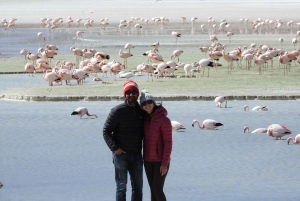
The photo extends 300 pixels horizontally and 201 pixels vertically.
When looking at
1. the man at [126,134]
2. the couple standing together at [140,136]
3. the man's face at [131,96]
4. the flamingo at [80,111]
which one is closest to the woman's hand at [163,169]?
the couple standing together at [140,136]

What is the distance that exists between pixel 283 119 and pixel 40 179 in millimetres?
4705

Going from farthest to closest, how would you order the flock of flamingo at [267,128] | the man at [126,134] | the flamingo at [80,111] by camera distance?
the flamingo at [80,111] → the flock of flamingo at [267,128] → the man at [126,134]

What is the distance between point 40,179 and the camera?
7457 millimetres

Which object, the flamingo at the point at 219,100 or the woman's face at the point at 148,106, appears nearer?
the woman's face at the point at 148,106

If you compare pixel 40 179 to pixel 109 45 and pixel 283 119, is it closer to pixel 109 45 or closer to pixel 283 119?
pixel 283 119

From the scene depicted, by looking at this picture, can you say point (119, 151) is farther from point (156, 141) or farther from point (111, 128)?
point (156, 141)

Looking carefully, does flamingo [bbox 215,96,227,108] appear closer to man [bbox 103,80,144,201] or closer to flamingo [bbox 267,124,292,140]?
flamingo [bbox 267,124,292,140]

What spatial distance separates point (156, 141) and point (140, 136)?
0.49 feet

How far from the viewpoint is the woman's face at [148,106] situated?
17.9 feet

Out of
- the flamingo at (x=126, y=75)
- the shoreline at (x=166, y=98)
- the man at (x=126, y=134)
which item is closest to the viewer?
the man at (x=126, y=134)

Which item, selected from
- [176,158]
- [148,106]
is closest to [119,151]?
[148,106]

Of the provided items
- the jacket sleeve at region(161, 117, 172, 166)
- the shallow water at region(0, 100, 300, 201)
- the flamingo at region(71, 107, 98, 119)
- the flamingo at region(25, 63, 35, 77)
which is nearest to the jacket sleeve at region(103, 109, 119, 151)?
the jacket sleeve at region(161, 117, 172, 166)

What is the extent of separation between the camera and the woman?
18.0 feet

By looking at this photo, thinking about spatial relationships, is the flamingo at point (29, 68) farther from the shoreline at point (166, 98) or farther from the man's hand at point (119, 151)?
the man's hand at point (119, 151)
